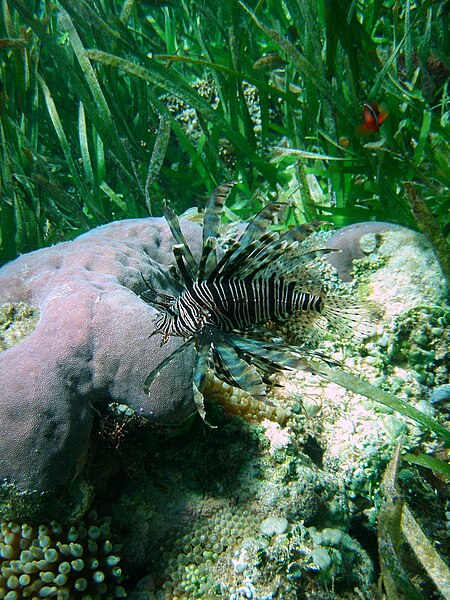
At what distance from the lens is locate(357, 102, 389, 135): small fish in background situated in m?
3.17

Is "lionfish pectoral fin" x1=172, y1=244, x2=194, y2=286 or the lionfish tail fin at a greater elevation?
"lionfish pectoral fin" x1=172, y1=244, x2=194, y2=286

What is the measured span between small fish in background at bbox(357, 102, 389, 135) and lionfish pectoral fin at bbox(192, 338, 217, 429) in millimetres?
2413

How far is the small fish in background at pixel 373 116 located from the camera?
3.17m

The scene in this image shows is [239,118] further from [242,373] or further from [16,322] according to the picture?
[242,373]

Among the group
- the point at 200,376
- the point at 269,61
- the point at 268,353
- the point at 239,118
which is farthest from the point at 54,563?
the point at 269,61

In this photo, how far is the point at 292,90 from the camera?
13.9 feet

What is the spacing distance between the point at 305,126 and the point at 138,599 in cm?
414

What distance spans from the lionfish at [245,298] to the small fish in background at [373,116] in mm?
1505

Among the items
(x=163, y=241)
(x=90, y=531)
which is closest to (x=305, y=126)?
(x=163, y=241)

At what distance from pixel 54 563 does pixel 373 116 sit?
12.1ft

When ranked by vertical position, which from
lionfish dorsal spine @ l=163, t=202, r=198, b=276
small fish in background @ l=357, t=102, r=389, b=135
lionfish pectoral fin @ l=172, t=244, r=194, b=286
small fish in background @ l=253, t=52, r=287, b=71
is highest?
small fish in background @ l=253, t=52, r=287, b=71

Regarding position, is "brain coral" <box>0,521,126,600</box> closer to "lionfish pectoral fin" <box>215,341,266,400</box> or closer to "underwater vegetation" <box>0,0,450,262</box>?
"lionfish pectoral fin" <box>215,341,266,400</box>

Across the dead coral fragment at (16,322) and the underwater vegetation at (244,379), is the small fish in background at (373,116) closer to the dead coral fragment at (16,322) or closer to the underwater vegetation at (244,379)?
the underwater vegetation at (244,379)

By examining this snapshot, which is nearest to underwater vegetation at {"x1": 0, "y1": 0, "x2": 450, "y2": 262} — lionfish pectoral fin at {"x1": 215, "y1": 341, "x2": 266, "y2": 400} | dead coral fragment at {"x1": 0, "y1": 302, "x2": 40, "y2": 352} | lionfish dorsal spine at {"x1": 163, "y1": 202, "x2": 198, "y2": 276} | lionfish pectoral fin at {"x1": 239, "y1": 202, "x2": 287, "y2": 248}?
lionfish pectoral fin at {"x1": 239, "y1": 202, "x2": 287, "y2": 248}
